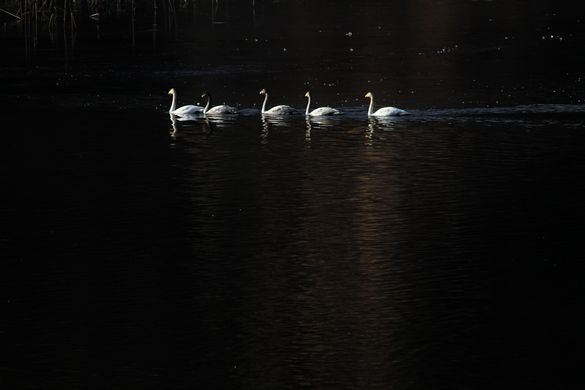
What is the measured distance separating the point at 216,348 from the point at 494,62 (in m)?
40.1

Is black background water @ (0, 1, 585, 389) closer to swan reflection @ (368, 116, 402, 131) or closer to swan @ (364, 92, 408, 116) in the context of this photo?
swan reflection @ (368, 116, 402, 131)

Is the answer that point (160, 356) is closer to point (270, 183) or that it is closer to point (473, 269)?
point (473, 269)

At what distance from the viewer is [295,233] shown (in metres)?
27.5

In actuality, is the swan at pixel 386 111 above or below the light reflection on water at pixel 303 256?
above

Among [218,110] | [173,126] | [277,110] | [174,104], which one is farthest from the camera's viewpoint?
[174,104]

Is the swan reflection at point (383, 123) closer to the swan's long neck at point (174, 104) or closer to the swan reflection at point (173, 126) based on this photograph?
the swan reflection at point (173, 126)

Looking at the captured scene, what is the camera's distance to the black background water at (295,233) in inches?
782

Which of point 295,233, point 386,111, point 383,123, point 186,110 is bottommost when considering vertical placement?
point 295,233

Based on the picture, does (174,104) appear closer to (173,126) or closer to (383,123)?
(173,126)

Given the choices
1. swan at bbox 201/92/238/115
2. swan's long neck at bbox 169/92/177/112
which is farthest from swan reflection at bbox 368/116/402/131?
swan's long neck at bbox 169/92/177/112

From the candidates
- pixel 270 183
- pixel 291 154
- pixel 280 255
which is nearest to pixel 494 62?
pixel 291 154

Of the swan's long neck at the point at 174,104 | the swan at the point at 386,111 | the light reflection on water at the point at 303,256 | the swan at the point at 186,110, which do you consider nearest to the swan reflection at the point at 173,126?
the swan at the point at 186,110

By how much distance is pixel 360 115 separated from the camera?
4469 centimetres

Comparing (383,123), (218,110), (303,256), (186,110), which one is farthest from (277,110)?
(303,256)
